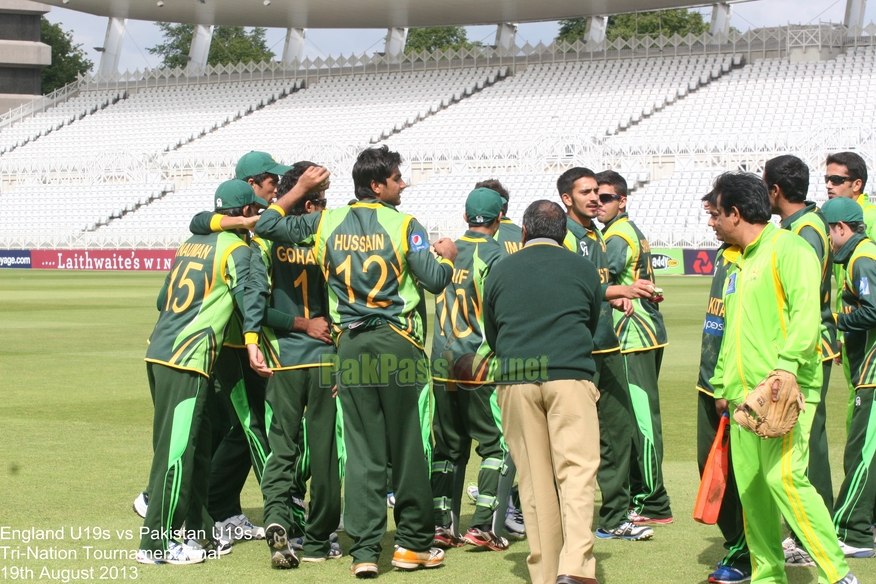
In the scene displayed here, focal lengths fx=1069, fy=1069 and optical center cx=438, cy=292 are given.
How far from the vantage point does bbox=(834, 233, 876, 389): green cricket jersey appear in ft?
19.9

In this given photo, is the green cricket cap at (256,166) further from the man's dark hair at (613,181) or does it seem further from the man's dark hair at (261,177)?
the man's dark hair at (613,181)

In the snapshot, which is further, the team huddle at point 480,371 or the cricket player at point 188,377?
the cricket player at point 188,377

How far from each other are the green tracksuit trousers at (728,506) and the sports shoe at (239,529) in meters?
2.73

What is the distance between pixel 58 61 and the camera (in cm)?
8938

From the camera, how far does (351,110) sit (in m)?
53.7

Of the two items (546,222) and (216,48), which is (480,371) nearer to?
(546,222)

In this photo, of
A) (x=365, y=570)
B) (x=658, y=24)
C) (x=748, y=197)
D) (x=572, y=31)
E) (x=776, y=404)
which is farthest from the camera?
(x=572, y=31)

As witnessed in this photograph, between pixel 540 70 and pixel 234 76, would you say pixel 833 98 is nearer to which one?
pixel 540 70

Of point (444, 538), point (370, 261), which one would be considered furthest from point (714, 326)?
point (444, 538)

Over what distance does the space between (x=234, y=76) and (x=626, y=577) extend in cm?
5808

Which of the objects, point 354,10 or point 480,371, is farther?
point 354,10

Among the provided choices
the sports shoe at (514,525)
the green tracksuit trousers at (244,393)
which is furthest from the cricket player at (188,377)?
the sports shoe at (514,525)

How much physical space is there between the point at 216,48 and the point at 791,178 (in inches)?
3736

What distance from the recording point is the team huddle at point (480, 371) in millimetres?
5168
